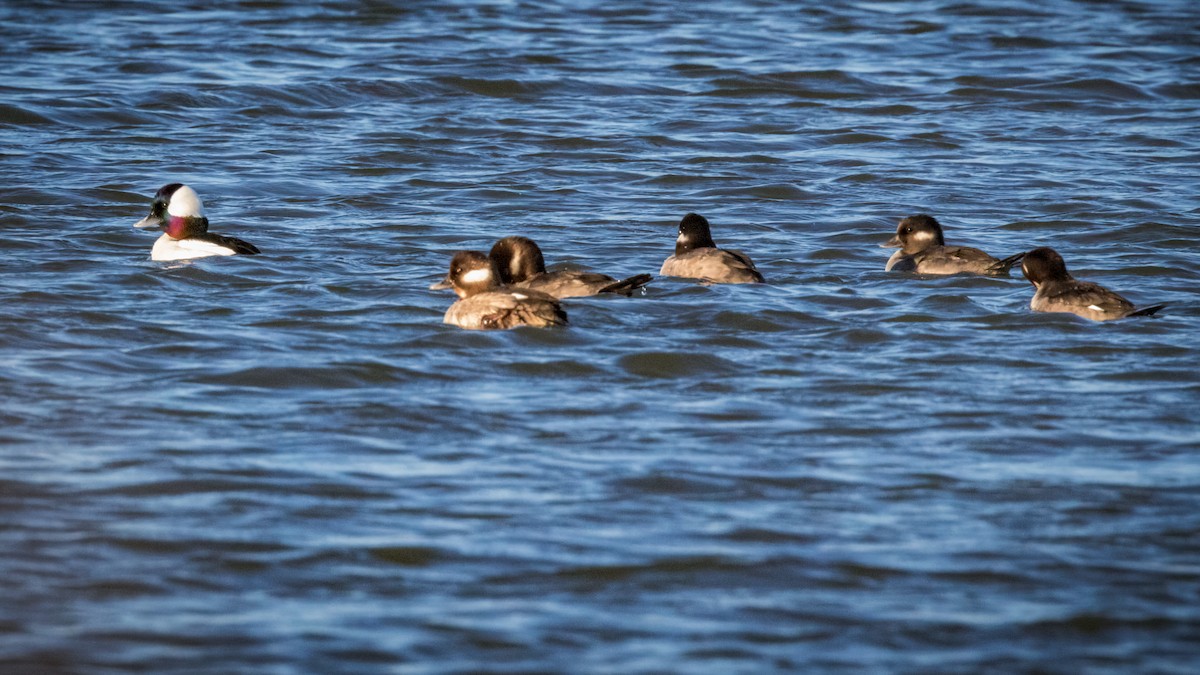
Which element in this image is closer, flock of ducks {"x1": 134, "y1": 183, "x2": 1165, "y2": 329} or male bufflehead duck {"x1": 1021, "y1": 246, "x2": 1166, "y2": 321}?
flock of ducks {"x1": 134, "y1": 183, "x2": 1165, "y2": 329}

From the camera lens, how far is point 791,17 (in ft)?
87.2

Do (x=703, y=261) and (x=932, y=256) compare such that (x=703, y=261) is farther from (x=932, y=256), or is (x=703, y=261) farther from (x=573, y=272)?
(x=932, y=256)

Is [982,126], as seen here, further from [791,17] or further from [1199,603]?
[1199,603]

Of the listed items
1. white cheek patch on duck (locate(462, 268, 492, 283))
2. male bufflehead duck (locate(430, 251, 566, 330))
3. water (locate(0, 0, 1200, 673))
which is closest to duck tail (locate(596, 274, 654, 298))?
water (locate(0, 0, 1200, 673))

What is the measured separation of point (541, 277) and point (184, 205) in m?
3.19

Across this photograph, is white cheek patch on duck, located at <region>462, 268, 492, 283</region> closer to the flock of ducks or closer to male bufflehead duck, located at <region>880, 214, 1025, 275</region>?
the flock of ducks

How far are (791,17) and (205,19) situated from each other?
29.5 feet

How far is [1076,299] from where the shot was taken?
10.4 m

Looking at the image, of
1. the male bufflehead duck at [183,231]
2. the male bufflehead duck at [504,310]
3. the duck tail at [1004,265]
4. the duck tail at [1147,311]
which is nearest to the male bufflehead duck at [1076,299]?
the duck tail at [1147,311]

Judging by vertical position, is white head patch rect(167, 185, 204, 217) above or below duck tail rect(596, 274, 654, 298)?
above

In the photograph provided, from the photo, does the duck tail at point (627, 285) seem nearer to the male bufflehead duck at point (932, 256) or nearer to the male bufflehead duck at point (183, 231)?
the male bufflehead duck at point (932, 256)

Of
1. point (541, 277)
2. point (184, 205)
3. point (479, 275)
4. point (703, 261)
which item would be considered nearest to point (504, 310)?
point (479, 275)

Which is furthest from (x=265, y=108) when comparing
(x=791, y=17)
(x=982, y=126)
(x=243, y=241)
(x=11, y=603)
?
(x=11, y=603)

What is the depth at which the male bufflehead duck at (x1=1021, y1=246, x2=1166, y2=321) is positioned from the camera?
10.4m
